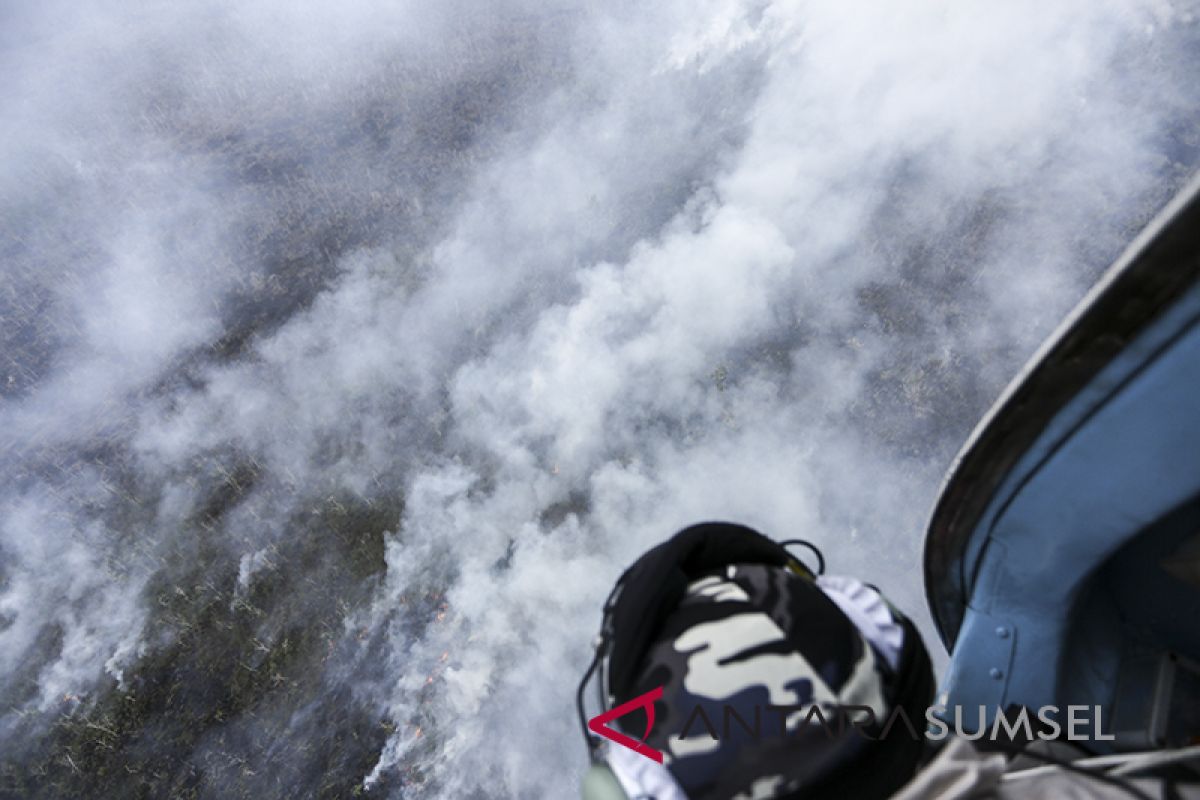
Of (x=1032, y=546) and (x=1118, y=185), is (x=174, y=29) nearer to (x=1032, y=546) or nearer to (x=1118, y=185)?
(x=1118, y=185)

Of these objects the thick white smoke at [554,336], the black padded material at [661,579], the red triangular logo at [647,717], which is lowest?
the red triangular logo at [647,717]

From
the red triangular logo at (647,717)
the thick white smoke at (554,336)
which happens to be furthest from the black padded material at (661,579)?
the thick white smoke at (554,336)

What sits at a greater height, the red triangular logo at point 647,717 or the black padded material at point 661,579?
the black padded material at point 661,579

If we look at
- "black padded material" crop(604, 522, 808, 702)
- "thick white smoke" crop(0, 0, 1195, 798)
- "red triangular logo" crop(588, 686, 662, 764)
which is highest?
"thick white smoke" crop(0, 0, 1195, 798)

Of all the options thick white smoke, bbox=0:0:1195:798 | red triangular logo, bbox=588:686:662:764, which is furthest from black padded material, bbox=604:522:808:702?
thick white smoke, bbox=0:0:1195:798

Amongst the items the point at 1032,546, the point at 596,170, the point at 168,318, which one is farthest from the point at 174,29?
the point at 1032,546

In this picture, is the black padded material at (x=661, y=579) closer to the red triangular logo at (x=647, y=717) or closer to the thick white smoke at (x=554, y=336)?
the red triangular logo at (x=647, y=717)

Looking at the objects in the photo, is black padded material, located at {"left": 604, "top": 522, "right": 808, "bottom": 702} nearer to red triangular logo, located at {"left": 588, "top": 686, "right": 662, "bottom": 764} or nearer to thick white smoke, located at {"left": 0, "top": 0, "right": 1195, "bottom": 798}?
red triangular logo, located at {"left": 588, "top": 686, "right": 662, "bottom": 764}

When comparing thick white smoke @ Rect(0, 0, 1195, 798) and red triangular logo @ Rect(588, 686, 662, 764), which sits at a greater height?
thick white smoke @ Rect(0, 0, 1195, 798)
